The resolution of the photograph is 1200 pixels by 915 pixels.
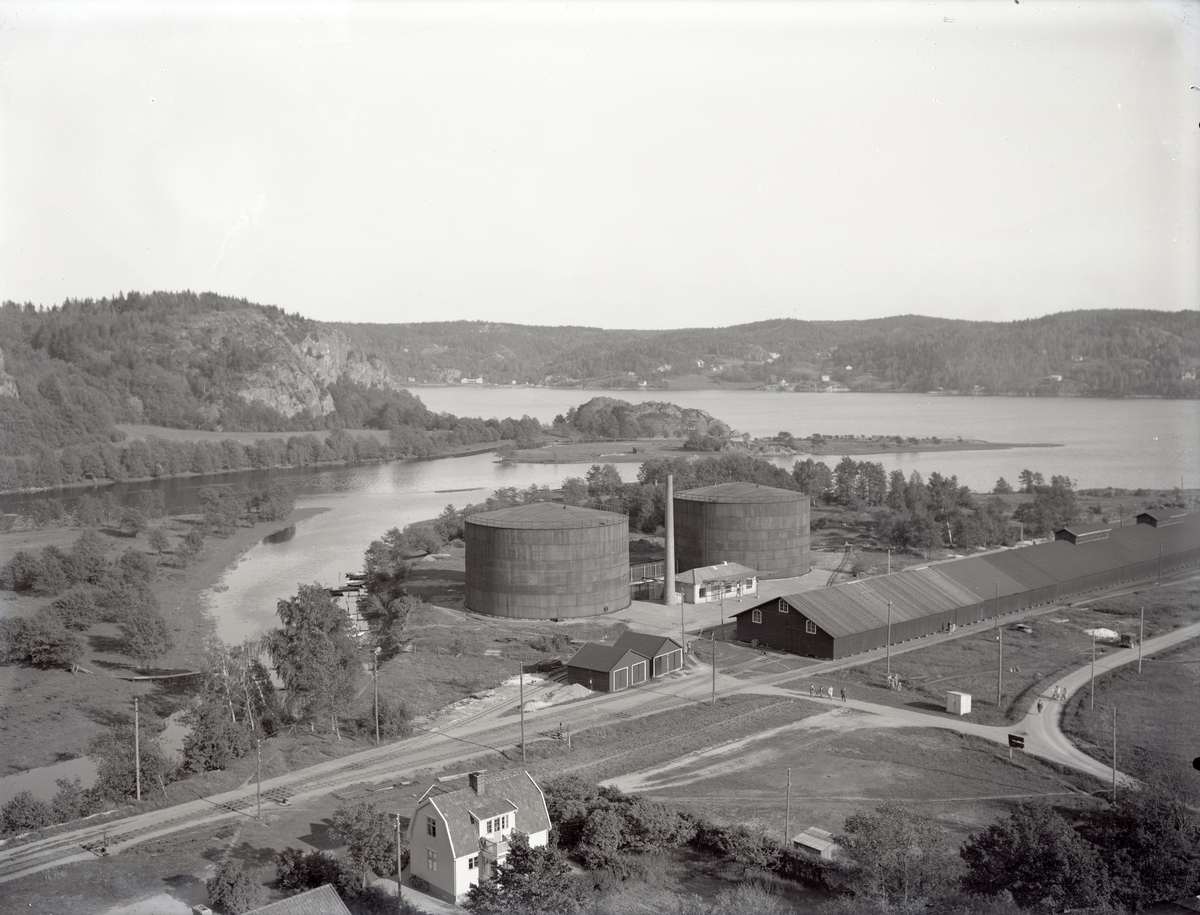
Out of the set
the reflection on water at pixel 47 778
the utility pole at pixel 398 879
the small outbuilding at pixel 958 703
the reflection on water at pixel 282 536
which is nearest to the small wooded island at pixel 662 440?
the reflection on water at pixel 282 536

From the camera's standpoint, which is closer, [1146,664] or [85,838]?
[85,838]

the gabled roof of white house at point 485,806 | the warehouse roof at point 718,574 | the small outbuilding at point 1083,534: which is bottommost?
the warehouse roof at point 718,574

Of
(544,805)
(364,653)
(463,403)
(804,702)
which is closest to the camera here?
(544,805)

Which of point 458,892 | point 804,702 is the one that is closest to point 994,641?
point 804,702

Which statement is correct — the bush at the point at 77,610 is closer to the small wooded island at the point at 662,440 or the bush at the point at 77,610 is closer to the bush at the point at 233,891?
the bush at the point at 233,891

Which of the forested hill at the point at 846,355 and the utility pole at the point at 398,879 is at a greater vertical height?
the forested hill at the point at 846,355

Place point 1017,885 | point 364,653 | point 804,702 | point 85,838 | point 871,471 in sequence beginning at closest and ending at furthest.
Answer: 1. point 1017,885
2. point 85,838
3. point 804,702
4. point 364,653
5. point 871,471

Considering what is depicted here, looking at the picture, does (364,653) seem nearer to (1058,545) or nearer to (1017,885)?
(1017,885)
